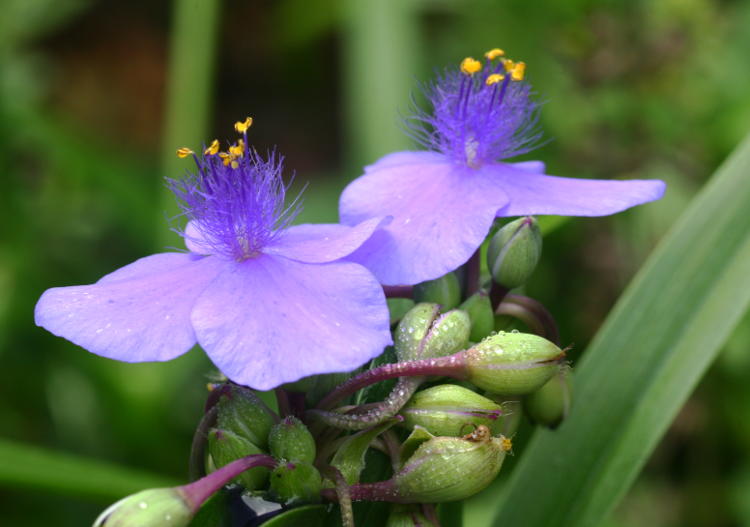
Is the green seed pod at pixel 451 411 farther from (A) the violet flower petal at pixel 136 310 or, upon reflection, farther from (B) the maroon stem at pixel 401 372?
(A) the violet flower petal at pixel 136 310

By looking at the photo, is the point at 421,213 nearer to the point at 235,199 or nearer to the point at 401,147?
the point at 235,199

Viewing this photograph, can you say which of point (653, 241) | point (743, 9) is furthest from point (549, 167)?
point (743, 9)

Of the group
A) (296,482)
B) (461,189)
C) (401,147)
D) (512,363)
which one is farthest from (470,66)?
(401,147)

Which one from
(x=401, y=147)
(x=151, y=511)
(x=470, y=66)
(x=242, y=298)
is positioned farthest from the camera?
(x=401, y=147)

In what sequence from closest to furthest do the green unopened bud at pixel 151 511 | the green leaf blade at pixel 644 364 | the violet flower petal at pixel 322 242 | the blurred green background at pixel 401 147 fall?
the green unopened bud at pixel 151 511 → the violet flower petal at pixel 322 242 → the green leaf blade at pixel 644 364 → the blurred green background at pixel 401 147

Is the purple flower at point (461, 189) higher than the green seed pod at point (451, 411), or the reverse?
the purple flower at point (461, 189)

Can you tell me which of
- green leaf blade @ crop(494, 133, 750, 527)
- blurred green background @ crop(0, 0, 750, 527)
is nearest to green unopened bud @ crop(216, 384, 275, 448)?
green leaf blade @ crop(494, 133, 750, 527)

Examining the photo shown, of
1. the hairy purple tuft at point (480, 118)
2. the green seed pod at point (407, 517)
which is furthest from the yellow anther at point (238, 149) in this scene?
the green seed pod at point (407, 517)
